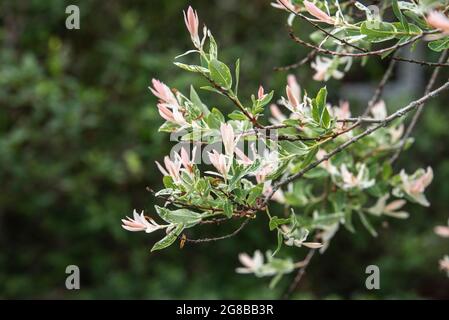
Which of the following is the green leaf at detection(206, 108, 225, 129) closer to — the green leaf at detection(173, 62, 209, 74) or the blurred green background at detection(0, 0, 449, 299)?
the green leaf at detection(173, 62, 209, 74)

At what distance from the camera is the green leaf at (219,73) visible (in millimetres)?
1357

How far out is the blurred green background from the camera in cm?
418

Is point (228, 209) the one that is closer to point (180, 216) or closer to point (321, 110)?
point (180, 216)

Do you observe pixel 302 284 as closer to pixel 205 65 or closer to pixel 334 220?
pixel 334 220

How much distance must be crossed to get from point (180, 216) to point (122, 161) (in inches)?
120

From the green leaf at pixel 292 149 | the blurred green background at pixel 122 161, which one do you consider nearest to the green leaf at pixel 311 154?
the green leaf at pixel 292 149

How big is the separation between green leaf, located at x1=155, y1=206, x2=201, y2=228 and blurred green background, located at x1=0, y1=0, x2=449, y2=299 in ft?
8.72

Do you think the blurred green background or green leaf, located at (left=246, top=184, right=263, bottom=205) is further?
the blurred green background

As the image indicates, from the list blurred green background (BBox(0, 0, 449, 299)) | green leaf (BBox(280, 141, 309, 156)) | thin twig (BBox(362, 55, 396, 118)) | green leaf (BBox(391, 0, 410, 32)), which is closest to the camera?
green leaf (BBox(391, 0, 410, 32))

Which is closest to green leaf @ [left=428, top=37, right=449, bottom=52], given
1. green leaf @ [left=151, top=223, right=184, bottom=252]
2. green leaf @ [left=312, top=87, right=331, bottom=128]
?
green leaf @ [left=312, top=87, right=331, bottom=128]

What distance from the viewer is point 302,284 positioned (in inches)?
192

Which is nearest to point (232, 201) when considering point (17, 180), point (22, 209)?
point (17, 180)

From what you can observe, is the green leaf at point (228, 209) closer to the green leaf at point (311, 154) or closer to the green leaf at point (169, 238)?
the green leaf at point (169, 238)

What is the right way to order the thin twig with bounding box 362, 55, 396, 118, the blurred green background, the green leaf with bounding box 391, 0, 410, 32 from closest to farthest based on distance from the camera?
the green leaf with bounding box 391, 0, 410, 32, the thin twig with bounding box 362, 55, 396, 118, the blurred green background
